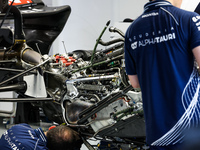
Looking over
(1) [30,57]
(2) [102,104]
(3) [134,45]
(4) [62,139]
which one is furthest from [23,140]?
(3) [134,45]

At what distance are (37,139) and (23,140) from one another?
0.14 m

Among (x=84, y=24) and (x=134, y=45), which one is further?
(x=84, y=24)

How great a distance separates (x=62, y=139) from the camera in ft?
11.0

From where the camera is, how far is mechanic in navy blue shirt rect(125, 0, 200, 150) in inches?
71.2

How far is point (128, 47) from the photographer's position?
206 cm

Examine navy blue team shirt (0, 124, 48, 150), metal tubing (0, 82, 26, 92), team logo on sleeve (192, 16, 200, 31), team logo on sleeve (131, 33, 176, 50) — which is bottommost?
navy blue team shirt (0, 124, 48, 150)

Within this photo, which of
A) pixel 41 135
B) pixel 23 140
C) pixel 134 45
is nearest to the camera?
pixel 134 45

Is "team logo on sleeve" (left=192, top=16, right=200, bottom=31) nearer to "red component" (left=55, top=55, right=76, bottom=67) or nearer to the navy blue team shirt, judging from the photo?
the navy blue team shirt

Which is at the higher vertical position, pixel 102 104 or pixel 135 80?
pixel 135 80

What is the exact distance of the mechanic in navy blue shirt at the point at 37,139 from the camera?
3.19 metres

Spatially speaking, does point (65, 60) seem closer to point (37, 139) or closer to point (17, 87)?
point (17, 87)

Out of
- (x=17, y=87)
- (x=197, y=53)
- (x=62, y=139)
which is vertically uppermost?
(x=197, y=53)

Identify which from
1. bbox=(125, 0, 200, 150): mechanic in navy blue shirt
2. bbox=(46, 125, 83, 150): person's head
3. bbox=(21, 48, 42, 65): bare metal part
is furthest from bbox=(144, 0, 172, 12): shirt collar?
bbox=(21, 48, 42, 65): bare metal part

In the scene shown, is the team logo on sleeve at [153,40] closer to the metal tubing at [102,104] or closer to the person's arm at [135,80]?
the person's arm at [135,80]
